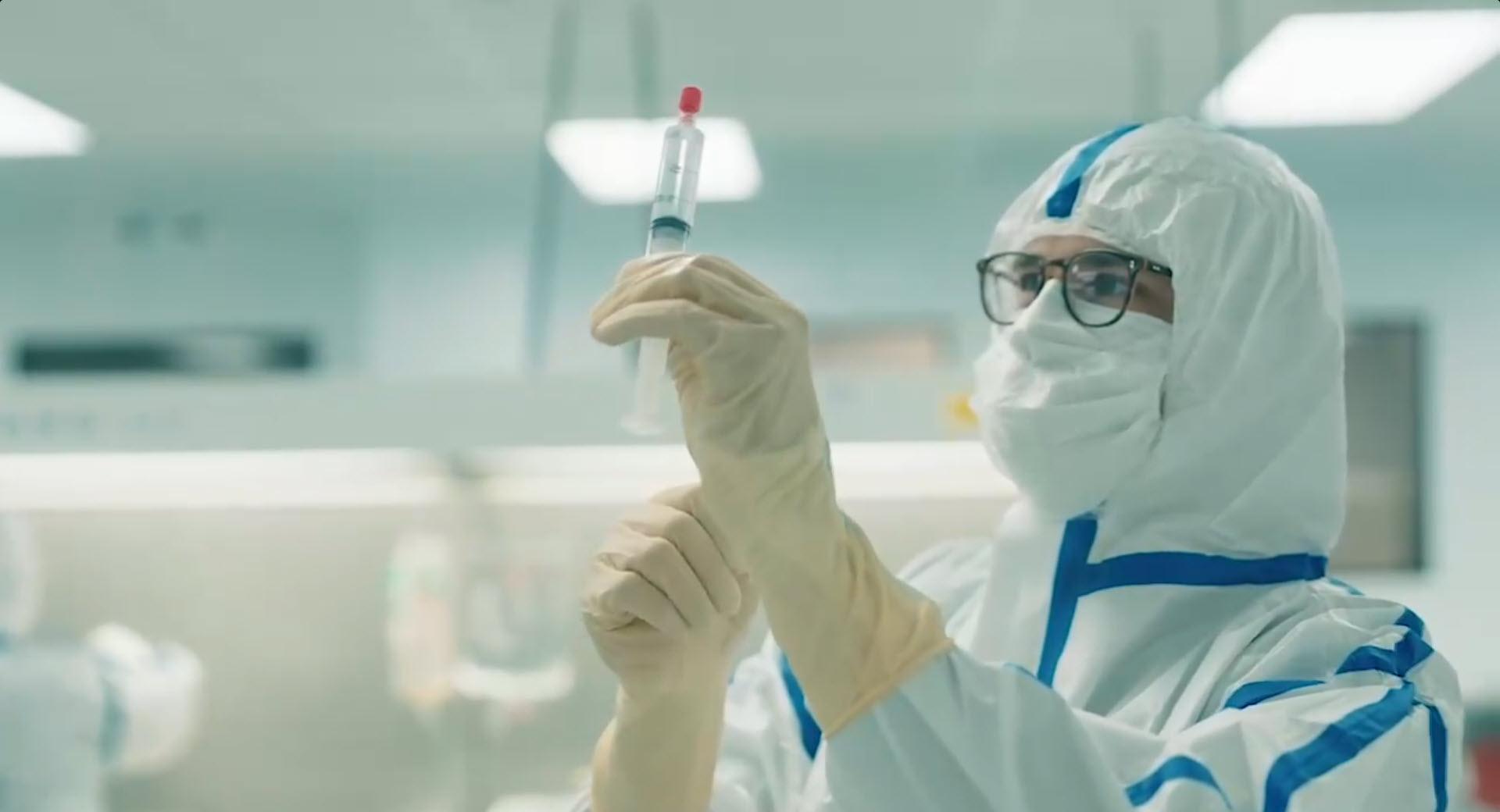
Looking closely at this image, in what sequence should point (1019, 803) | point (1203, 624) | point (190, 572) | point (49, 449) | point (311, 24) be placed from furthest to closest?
1. point (311, 24)
2. point (190, 572)
3. point (49, 449)
4. point (1203, 624)
5. point (1019, 803)

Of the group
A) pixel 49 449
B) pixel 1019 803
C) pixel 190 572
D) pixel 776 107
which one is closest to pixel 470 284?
pixel 776 107

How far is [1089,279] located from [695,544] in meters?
0.44

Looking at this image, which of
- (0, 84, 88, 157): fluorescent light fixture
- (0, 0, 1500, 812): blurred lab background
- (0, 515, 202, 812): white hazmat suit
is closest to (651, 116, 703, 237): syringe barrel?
(0, 0, 1500, 812): blurred lab background

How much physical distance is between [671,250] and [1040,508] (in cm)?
43

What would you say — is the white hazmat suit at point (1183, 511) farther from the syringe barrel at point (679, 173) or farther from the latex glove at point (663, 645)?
the syringe barrel at point (679, 173)

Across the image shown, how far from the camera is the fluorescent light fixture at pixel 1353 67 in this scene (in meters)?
2.48

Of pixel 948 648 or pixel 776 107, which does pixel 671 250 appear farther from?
pixel 776 107

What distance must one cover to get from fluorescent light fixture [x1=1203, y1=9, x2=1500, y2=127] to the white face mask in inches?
73.6

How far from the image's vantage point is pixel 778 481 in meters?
0.73

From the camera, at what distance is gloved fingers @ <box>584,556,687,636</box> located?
81 cm

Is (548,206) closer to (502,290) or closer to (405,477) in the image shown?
(502,290)

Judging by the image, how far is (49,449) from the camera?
1.45 m

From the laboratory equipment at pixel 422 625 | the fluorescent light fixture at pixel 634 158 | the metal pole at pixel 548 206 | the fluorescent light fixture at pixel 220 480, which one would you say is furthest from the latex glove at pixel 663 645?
the fluorescent light fixture at pixel 634 158

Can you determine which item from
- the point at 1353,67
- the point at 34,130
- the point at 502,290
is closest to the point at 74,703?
the point at 34,130
